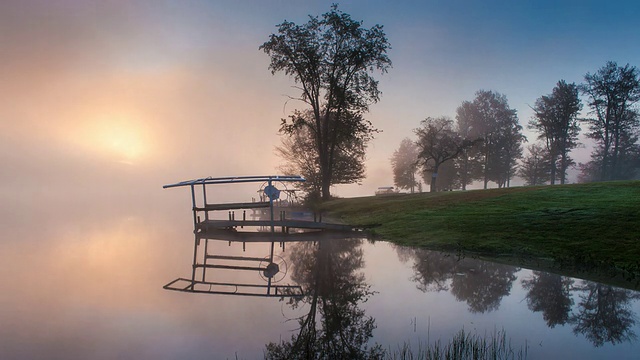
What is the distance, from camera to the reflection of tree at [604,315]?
28.4 ft

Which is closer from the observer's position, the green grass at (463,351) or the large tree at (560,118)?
the green grass at (463,351)

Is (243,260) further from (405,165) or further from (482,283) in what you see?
(405,165)

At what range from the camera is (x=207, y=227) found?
29844mm

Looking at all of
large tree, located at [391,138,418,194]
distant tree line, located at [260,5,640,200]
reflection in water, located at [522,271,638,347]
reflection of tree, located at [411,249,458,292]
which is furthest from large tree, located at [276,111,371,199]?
reflection in water, located at [522,271,638,347]

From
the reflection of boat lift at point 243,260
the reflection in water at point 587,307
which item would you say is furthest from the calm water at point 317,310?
the reflection of boat lift at point 243,260

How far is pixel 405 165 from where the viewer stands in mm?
80562

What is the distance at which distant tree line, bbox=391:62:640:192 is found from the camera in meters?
59.2

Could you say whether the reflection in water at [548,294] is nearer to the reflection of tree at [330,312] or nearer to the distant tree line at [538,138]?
the reflection of tree at [330,312]

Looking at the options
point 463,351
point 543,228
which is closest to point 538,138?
Answer: point 543,228

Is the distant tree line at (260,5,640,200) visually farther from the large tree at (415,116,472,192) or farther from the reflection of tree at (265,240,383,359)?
the reflection of tree at (265,240,383,359)

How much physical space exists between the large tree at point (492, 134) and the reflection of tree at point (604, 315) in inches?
2182

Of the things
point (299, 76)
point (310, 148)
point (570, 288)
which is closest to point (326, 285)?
point (570, 288)

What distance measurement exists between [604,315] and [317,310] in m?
7.48

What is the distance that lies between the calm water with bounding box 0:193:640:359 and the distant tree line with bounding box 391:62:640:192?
4171 cm
